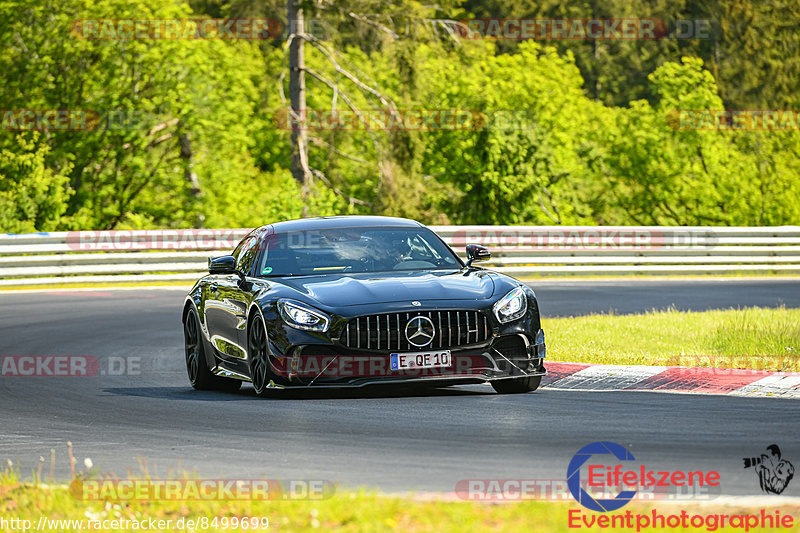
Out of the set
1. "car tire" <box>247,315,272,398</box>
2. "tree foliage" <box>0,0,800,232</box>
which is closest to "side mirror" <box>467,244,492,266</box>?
"car tire" <box>247,315,272,398</box>

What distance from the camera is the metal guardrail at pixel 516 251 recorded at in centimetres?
2628

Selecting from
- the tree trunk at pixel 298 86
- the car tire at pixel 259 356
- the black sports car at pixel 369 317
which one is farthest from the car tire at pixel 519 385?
the tree trunk at pixel 298 86

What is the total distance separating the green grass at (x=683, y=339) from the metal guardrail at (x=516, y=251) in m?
10.1

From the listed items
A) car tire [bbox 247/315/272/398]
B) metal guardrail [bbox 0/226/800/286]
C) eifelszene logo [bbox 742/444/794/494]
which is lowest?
metal guardrail [bbox 0/226/800/286]

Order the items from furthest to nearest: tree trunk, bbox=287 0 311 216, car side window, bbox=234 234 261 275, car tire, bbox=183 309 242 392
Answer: tree trunk, bbox=287 0 311 216 < car tire, bbox=183 309 242 392 < car side window, bbox=234 234 261 275

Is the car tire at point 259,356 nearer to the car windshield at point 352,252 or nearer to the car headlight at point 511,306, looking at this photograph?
the car windshield at point 352,252

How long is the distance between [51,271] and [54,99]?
47.2 ft

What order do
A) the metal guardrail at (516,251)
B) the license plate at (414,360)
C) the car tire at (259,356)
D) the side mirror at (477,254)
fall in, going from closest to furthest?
the license plate at (414,360) → the car tire at (259,356) → the side mirror at (477,254) → the metal guardrail at (516,251)

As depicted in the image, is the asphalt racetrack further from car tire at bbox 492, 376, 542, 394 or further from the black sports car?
the black sports car

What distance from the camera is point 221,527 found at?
5809mm

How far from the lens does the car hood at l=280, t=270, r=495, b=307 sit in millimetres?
10398

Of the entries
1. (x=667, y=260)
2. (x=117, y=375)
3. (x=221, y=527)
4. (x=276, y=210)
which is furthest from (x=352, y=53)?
(x=221, y=527)

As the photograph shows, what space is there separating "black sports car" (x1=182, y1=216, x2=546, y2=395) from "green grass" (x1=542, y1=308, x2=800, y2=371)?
6.92 ft

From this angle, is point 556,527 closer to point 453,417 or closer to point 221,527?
point 221,527
